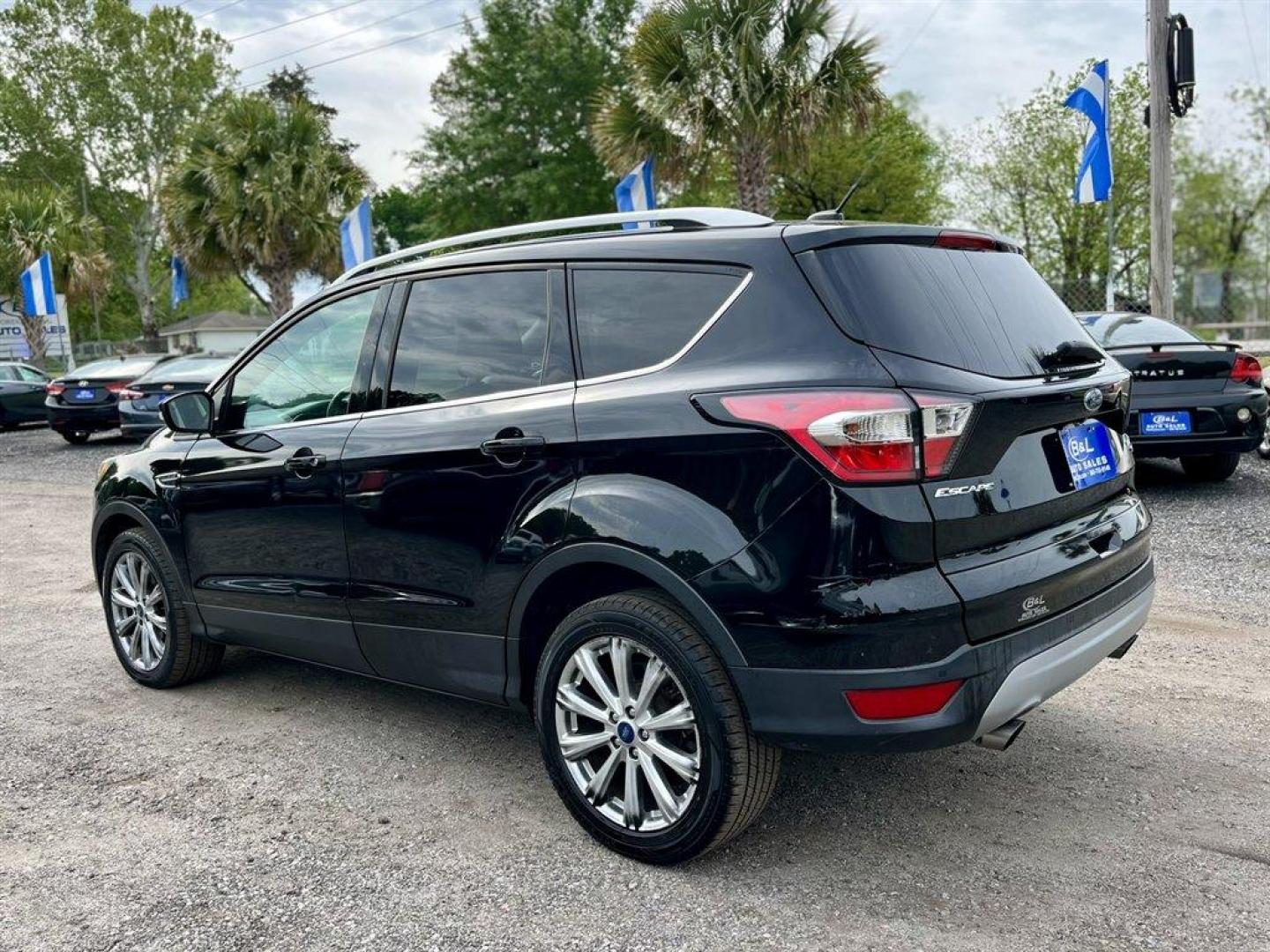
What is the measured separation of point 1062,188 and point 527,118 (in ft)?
56.7

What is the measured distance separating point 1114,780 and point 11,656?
4967 mm

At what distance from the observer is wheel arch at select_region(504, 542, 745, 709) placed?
2783mm

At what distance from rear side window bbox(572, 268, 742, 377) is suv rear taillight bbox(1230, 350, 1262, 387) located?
6.60 meters

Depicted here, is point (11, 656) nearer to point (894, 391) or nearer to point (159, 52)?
point (894, 391)

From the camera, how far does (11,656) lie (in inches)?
213

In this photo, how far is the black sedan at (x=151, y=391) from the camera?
15.4 metres

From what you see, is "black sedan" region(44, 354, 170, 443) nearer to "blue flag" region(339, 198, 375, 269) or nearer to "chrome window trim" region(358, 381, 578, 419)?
"blue flag" region(339, 198, 375, 269)

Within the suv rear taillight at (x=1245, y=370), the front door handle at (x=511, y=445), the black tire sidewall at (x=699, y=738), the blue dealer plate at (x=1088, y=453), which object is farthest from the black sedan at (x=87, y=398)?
the blue dealer plate at (x=1088, y=453)

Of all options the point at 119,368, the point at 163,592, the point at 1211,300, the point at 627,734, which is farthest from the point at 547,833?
the point at 1211,300

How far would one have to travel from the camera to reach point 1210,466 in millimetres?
8789

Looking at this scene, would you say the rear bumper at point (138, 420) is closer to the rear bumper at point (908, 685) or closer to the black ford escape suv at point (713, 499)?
the black ford escape suv at point (713, 499)

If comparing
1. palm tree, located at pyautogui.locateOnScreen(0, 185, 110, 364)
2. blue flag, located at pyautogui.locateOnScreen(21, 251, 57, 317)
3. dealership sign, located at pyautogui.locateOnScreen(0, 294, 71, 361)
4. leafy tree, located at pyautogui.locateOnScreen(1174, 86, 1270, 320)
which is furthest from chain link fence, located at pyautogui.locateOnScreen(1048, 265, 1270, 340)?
dealership sign, located at pyautogui.locateOnScreen(0, 294, 71, 361)

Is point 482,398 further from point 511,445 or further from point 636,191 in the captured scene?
point 636,191

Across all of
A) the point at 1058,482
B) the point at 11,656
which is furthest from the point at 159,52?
the point at 1058,482
